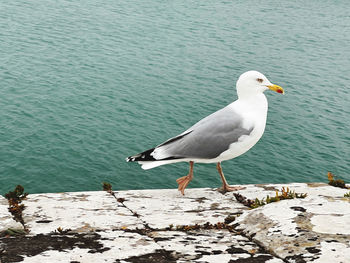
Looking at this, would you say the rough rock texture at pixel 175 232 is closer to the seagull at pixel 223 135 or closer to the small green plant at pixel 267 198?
the small green plant at pixel 267 198

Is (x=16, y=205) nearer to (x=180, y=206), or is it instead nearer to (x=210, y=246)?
(x=180, y=206)

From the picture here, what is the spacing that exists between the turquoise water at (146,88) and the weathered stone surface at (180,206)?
472 inches

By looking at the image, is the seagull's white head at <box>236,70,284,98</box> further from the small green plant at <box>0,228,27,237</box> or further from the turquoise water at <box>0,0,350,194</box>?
the turquoise water at <box>0,0,350,194</box>

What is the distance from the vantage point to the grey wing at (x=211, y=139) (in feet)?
34.1

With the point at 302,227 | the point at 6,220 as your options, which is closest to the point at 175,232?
the point at 302,227

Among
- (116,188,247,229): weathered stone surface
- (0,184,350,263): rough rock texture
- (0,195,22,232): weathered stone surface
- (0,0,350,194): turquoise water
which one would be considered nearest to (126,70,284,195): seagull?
(116,188,247,229): weathered stone surface

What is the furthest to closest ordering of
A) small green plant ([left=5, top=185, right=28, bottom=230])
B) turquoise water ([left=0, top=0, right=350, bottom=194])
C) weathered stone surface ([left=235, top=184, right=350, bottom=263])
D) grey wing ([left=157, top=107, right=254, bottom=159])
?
turquoise water ([left=0, top=0, right=350, bottom=194])
grey wing ([left=157, top=107, right=254, bottom=159])
small green plant ([left=5, top=185, right=28, bottom=230])
weathered stone surface ([left=235, top=184, right=350, bottom=263])

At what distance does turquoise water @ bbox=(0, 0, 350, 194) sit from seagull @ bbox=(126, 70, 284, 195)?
1188 centimetres

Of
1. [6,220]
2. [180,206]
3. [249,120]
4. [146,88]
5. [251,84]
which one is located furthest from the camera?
[146,88]

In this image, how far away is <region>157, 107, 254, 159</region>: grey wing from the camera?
409 inches

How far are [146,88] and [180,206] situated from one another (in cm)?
2386

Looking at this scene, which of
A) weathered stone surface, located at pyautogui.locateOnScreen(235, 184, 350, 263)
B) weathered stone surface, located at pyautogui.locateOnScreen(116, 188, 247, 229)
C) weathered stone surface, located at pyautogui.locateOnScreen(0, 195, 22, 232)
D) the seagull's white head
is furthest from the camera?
the seagull's white head

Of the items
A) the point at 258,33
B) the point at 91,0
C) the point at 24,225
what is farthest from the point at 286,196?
the point at 91,0

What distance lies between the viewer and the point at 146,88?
32.6m
